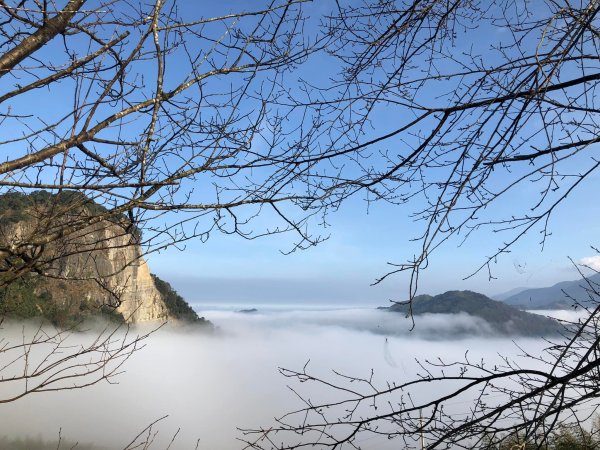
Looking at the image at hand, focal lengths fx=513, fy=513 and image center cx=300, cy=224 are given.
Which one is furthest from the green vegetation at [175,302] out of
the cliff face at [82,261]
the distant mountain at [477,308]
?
the cliff face at [82,261]

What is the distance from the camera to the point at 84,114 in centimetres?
198

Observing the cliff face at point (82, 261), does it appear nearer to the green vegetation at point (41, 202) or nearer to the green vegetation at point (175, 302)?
the green vegetation at point (41, 202)

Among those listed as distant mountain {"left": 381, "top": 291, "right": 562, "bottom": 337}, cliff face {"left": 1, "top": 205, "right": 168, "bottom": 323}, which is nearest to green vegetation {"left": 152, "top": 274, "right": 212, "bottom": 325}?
distant mountain {"left": 381, "top": 291, "right": 562, "bottom": 337}

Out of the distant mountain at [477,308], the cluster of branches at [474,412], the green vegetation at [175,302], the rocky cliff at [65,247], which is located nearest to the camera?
the cluster of branches at [474,412]

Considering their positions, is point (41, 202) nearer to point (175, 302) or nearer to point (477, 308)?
point (175, 302)

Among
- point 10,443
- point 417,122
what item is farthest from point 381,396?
point 10,443

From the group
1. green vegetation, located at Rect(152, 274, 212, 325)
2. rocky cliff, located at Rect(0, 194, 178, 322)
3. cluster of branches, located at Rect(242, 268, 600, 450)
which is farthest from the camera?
green vegetation, located at Rect(152, 274, 212, 325)

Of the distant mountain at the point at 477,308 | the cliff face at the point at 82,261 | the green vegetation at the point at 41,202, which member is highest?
the green vegetation at the point at 41,202

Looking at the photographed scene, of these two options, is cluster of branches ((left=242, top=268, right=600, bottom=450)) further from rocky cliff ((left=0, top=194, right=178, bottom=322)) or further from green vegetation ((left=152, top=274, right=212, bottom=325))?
green vegetation ((left=152, top=274, right=212, bottom=325))

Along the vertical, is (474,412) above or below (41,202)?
below

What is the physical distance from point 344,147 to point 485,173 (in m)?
0.50

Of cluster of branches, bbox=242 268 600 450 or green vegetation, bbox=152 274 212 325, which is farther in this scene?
green vegetation, bbox=152 274 212 325

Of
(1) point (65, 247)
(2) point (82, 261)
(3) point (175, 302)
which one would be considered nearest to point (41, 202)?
(1) point (65, 247)

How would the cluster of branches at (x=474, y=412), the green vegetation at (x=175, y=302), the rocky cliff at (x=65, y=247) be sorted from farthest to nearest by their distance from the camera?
1. the green vegetation at (x=175, y=302)
2. the rocky cliff at (x=65, y=247)
3. the cluster of branches at (x=474, y=412)
